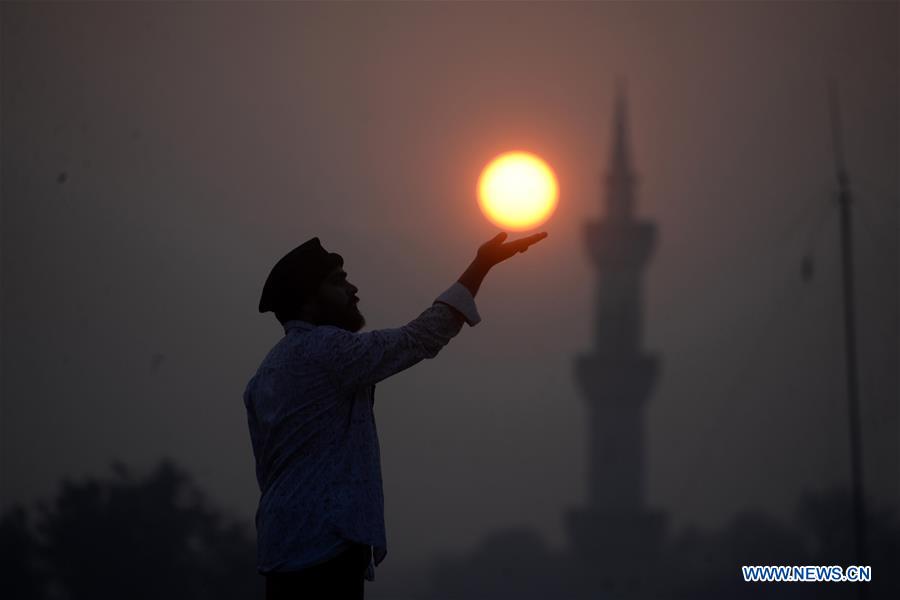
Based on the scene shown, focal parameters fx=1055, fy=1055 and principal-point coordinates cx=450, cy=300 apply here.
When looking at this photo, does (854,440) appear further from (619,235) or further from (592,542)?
(619,235)

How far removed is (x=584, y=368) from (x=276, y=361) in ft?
107

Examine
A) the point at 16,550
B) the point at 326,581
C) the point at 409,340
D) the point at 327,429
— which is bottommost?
the point at 16,550

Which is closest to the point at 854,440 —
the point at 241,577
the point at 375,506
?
the point at 241,577

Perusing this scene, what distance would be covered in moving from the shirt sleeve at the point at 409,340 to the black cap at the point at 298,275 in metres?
0.21

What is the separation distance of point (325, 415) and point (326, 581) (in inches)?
14.5

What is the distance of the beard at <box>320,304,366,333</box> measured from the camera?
2482 mm

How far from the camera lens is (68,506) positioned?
17.3 meters

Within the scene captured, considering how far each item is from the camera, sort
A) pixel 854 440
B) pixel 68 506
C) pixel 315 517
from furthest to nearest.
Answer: pixel 854 440 < pixel 68 506 < pixel 315 517

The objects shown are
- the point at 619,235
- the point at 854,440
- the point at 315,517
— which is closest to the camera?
the point at 315,517

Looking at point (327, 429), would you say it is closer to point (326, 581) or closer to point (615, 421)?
point (326, 581)

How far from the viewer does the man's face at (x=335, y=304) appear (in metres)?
2.48

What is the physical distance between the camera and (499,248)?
7.81 ft

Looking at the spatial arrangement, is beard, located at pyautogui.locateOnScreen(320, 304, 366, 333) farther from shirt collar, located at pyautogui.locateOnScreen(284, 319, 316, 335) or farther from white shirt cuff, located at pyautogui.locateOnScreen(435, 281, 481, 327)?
white shirt cuff, located at pyautogui.locateOnScreen(435, 281, 481, 327)

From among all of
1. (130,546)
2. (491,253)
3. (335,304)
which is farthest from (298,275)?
(130,546)
